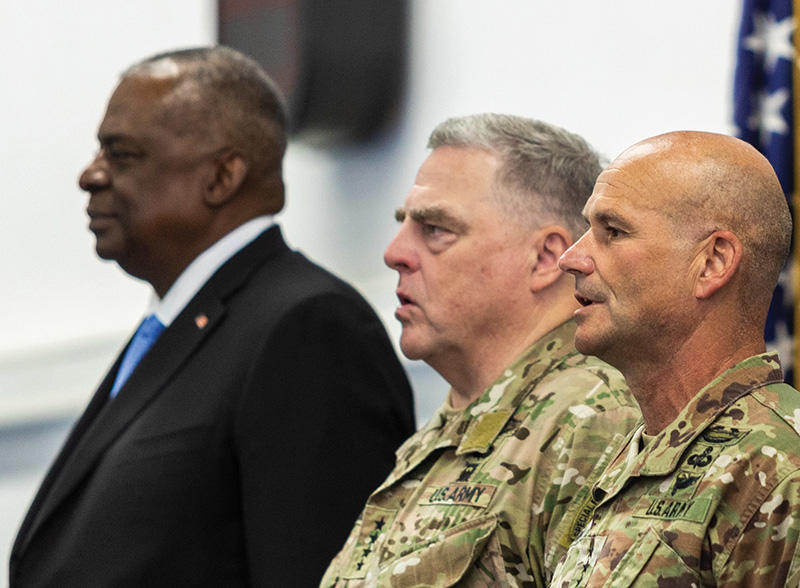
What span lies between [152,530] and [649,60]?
1896 mm

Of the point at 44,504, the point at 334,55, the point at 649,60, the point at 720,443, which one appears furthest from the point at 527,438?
the point at 334,55

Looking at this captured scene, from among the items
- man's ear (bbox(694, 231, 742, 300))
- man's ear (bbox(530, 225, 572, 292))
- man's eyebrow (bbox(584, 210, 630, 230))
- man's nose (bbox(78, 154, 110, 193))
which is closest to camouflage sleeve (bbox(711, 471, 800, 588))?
man's ear (bbox(694, 231, 742, 300))

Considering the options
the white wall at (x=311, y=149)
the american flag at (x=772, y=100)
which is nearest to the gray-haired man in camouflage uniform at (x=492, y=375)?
the american flag at (x=772, y=100)

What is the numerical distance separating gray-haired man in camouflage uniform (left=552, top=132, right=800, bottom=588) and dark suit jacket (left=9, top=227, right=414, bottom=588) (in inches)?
32.3

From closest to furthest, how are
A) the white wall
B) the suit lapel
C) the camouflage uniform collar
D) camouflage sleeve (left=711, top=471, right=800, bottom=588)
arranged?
1. camouflage sleeve (left=711, top=471, right=800, bottom=588)
2. the camouflage uniform collar
3. the suit lapel
4. the white wall

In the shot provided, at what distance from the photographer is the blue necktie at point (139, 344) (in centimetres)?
280

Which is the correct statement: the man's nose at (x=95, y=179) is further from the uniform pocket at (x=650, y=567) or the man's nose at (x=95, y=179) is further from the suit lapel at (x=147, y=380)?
the uniform pocket at (x=650, y=567)

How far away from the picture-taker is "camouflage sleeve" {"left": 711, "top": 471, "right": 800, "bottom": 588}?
1.46m

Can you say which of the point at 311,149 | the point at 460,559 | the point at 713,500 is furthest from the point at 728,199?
the point at 311,149

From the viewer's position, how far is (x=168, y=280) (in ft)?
9.21

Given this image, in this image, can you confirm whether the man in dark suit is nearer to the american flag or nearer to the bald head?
the american flag

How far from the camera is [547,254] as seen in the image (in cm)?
226

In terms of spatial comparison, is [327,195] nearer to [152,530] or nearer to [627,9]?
[627,9]

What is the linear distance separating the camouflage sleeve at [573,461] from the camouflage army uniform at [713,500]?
0.80 ft
